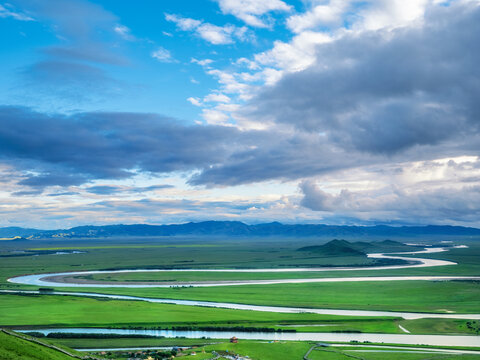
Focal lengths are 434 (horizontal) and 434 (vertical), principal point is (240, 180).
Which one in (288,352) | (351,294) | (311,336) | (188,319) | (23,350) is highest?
(23,350)

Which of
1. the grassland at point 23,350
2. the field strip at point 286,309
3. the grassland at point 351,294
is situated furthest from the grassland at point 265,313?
the grassland at point 23,350

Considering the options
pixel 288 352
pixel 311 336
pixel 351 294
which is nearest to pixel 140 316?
pixel 311 336

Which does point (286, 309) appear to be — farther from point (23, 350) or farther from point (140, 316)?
point (23, 350)

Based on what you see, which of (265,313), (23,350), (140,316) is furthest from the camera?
(265,313)

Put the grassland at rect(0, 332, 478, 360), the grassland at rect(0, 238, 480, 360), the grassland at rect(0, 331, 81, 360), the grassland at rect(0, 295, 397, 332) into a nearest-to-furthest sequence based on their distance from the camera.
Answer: the grassland at rect(0, 331, 81, 360)
the grassland at rect(0, 332, 478, 360)
the grassland at rect(0, 238, 480, 360)
the grassland at rect(0, 295, 397, 332)

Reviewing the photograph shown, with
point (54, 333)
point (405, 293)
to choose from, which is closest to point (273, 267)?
point (405, 293)

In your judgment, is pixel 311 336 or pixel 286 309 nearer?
pixel 311 336

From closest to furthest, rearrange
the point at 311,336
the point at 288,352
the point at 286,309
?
the point at 288,352 → the point at 311,336 → the point at 286,309

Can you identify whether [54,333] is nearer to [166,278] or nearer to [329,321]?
[329,321]

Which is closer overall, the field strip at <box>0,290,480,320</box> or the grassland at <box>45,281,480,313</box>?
the field strip at <box>0,290,480,320</box>

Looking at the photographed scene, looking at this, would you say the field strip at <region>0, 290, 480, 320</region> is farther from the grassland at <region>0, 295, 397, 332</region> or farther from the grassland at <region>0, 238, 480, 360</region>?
the grassland at <region>0, 295, 397, 332</region>

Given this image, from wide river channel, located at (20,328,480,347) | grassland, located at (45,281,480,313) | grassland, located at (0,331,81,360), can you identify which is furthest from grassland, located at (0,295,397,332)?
grassland, located at (0,331,81,360)
